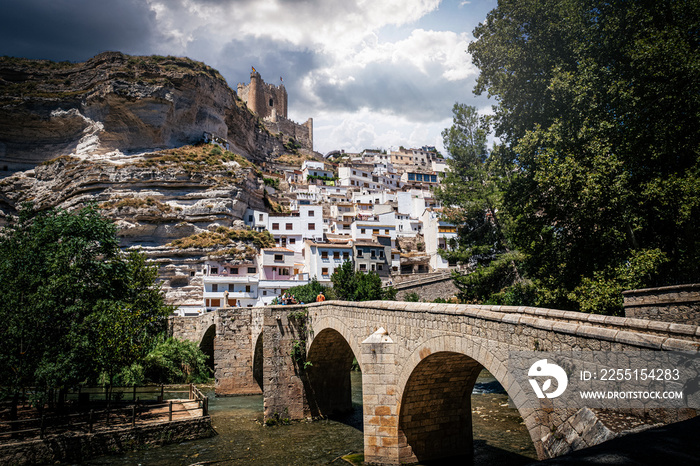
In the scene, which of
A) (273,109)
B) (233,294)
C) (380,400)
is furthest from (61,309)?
(273,109)

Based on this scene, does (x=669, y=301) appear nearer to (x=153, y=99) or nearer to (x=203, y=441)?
(x=203, y=441)

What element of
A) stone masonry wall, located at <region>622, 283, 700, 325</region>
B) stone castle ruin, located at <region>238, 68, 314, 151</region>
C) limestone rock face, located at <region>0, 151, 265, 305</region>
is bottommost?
stone masonry wall, located at <region>622, 283, 700, 325</region>

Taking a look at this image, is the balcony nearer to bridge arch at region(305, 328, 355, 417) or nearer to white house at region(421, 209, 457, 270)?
white house at region(421, 209, 457, 270)

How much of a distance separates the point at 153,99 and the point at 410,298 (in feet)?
161

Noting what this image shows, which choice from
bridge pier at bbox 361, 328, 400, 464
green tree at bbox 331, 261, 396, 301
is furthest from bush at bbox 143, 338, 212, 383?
bridge pier at bbox 361, 328, 400, 464

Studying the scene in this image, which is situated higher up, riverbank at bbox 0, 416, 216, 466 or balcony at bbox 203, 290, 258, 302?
balcony at bbox 203, 290, 258, 302

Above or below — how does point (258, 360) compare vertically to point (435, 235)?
below

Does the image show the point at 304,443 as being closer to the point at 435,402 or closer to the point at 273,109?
the point at 435,402

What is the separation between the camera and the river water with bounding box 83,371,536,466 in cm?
1361

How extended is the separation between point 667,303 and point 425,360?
19.8ft

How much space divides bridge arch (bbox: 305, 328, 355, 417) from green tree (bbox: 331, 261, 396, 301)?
15571 mm

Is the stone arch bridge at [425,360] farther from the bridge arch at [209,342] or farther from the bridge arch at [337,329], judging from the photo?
the bridge arch at [209,342]

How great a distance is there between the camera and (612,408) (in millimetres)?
5531

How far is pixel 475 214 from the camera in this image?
1087 inches
